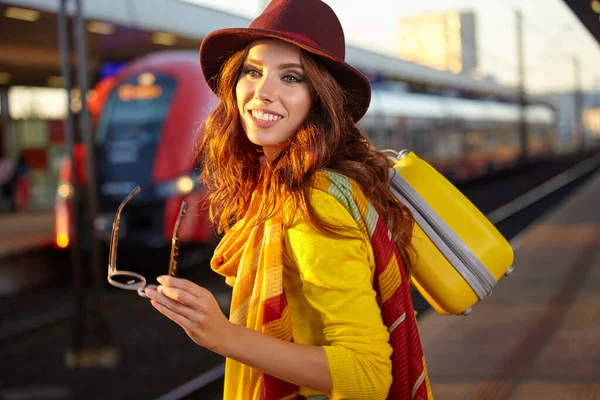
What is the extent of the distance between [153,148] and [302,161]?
9.40 meters

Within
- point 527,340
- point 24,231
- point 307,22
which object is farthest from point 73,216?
point 24,231

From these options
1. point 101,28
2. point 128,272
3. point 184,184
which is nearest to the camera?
point 128,272

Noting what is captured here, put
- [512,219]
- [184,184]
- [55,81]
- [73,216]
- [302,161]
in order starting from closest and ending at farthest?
[302,161] < [73,216] < [184,184] < [512,219] < [55,81]

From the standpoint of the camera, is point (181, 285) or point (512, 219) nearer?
point (181, 285)

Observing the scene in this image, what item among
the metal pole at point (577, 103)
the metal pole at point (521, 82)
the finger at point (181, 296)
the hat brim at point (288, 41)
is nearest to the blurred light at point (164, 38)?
the hat brim at point (288, 41)

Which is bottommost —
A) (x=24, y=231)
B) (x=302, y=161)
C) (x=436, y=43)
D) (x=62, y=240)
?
(x=24, y=231)

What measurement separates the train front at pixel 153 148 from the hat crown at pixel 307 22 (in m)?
8.43

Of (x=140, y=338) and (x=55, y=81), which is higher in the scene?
(x=55, y=81)

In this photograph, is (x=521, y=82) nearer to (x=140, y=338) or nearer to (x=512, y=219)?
(x=512, y=219)

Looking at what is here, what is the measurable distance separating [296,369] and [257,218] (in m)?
0.30

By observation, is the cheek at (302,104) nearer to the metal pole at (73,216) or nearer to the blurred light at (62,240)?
the metal pole at (73,216)

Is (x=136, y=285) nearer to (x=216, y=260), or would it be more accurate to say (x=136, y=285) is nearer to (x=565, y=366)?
(x=216, y=260)

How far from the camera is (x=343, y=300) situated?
5.10ft

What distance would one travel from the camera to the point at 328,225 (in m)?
1.57
